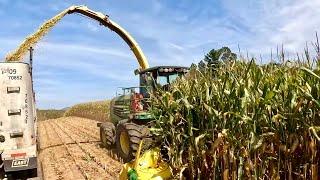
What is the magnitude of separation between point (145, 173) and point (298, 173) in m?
2.15

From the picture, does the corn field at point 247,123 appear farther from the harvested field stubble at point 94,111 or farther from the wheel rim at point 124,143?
the harvested field stubble at point 94,111

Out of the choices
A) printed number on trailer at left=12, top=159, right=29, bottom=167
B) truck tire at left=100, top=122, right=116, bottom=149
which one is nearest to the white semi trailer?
printed number on trailer at left=12, top=159, right=29, bottom=167

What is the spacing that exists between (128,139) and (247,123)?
4856 millimetres

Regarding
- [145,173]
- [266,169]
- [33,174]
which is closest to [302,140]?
[266,169]

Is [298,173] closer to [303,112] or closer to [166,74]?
[303,112]

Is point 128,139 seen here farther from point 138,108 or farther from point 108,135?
point 108,135

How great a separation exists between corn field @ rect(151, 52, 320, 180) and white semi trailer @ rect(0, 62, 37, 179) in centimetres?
350

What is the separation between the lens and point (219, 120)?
19.5ft

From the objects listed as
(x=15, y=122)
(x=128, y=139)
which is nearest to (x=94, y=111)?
(x=128, y=139)

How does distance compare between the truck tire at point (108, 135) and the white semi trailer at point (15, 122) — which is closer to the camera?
the white semi trailer at point (15, 122)

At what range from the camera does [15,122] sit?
29.6ft

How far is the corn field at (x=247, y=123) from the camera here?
5180 mm

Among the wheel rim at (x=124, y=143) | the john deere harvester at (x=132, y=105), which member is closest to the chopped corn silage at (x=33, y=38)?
the john deere harvester at (x=132, y=105)

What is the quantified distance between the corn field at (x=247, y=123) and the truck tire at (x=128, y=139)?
290 centimetres
